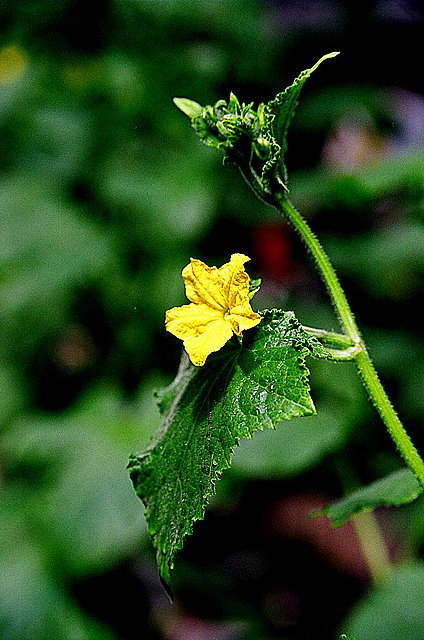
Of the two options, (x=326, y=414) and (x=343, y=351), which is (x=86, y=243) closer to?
(x=326, y=414)

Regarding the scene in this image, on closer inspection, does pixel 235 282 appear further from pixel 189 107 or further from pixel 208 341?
pixel 189 107

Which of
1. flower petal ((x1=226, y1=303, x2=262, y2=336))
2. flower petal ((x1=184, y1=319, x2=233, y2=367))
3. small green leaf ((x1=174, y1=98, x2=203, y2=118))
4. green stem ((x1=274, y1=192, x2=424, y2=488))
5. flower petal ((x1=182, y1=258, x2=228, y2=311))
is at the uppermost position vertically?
small green leaf ((x1=174, y1=98, x2=203, y2=118))

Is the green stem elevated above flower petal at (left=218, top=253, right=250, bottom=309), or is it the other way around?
flower petal at (left=218, top=253, right=250, bottom=309)

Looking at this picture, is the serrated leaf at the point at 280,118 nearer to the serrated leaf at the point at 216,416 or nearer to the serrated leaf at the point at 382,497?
the serrated leaf at the point at 216,416

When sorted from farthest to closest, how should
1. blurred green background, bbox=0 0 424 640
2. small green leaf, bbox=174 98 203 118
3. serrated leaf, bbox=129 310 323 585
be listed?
blurred green background, bbox=0 0 424 640 → small green leaf, bbox=174 98 203 118 → serrated leaf, bbox=129 310 323 585

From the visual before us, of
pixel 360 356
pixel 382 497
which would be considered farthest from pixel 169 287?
pixel 360 356

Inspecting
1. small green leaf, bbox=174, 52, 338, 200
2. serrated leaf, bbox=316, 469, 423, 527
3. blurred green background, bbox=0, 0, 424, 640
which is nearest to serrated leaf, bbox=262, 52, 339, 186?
small green leaf, bbox=174, 52, 338, 200

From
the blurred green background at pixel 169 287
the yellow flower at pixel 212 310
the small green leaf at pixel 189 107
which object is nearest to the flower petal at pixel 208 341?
the yellow flower at pixel 212 310

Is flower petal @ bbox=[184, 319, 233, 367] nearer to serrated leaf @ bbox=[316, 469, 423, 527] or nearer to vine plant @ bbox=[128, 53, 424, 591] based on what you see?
vine plant @ bbox=[128, 53, 424, 591]
